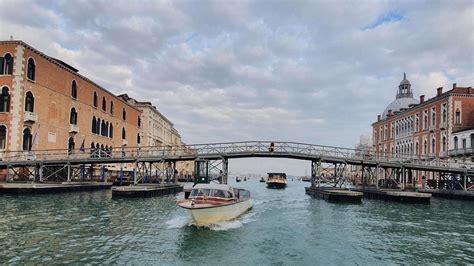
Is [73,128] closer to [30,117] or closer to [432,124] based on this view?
[30,117]

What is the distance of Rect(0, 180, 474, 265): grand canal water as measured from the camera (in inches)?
587

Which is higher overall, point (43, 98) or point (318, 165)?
point (43, 98)

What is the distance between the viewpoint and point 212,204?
70.1 ft

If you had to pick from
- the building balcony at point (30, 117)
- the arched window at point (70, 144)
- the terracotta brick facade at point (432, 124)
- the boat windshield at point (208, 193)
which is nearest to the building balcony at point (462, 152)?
the terracotta brick facade at point (432, 124)

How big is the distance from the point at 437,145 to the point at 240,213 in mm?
50566

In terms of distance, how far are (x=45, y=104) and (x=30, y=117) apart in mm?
3573

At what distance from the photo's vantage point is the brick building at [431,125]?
61.0 metres

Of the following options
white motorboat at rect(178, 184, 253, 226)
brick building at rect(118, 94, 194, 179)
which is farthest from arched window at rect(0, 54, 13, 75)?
brick building at rect(118, 94, 194, 179)

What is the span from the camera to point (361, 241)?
1880cm

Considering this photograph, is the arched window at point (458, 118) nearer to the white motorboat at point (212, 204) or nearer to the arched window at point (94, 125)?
the white motorboat at point (212, 204)

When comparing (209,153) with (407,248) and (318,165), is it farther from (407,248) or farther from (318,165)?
(407,248)

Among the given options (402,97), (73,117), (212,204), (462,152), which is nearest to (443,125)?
(462,152)

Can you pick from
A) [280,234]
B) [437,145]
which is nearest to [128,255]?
[280,234]

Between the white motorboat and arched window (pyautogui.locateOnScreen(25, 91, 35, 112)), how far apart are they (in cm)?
2832
